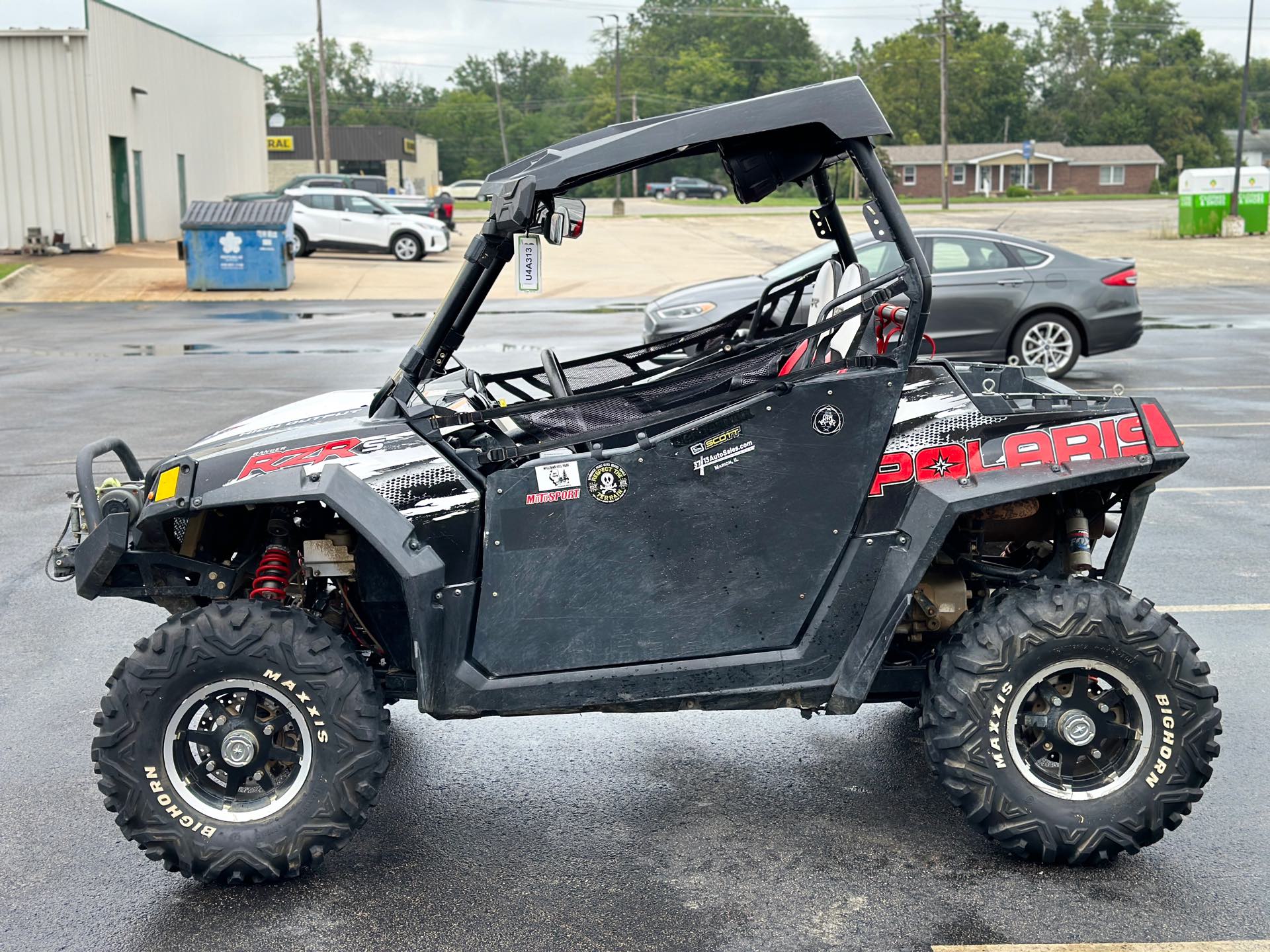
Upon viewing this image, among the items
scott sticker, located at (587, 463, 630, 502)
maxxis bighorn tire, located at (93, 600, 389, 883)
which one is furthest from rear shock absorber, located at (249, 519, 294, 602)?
scott sticker, located at (587, 463, 630, 502)

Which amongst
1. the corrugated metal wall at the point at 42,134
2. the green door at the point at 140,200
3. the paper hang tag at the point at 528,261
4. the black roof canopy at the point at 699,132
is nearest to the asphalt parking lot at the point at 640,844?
the paper hang tag at the point at 528,261

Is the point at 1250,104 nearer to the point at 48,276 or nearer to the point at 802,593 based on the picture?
the point at 48,276

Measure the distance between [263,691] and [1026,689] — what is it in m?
2.23

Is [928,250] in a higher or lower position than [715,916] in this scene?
higher

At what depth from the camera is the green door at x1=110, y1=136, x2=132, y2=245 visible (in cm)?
3266

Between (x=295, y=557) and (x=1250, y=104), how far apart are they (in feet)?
442

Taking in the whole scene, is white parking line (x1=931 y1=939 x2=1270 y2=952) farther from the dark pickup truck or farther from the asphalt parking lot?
the dark pickup truck

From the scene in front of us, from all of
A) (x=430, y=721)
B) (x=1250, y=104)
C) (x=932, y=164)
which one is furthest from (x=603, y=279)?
(x=1250, y=104)

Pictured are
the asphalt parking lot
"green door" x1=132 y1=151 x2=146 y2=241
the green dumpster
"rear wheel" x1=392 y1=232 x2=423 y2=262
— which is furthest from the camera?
the green dumpster

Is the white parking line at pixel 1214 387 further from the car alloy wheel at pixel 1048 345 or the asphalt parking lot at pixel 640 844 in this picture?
the asphalt parking lot at pixel 640 844

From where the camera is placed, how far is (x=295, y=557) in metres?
4.26

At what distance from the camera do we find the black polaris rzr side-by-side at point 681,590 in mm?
3803

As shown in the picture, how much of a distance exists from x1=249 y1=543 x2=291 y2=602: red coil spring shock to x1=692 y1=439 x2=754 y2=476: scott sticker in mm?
1320

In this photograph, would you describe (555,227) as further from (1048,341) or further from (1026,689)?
(1048,341)
